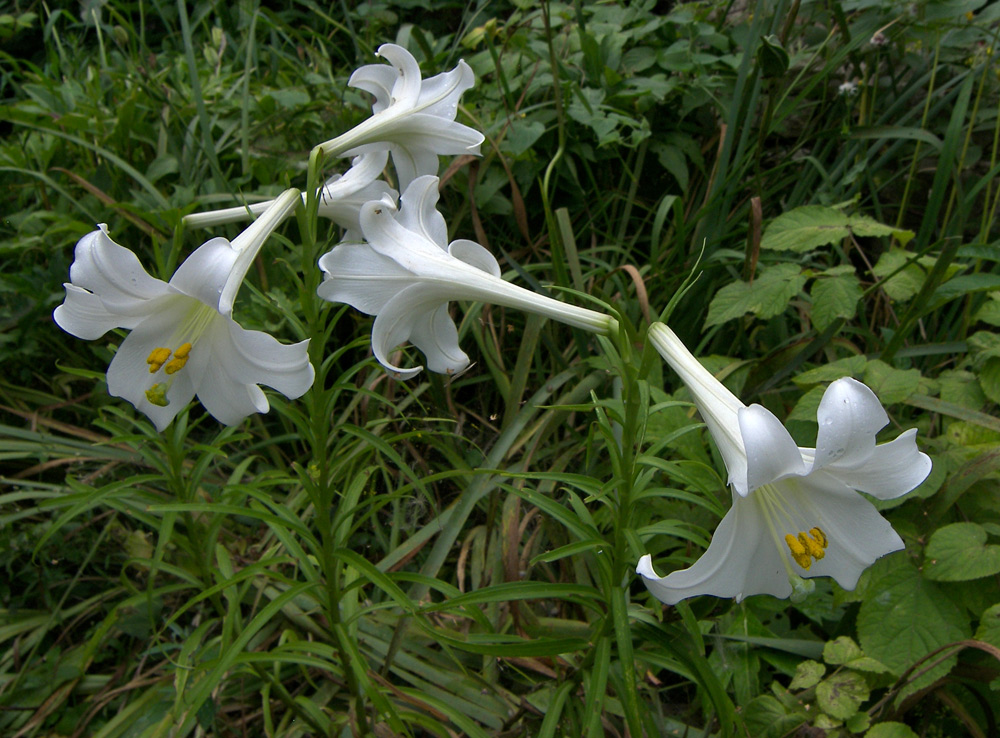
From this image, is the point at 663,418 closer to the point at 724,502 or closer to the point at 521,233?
the point at 724,502

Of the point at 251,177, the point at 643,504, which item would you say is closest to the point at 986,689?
the point at 643,504

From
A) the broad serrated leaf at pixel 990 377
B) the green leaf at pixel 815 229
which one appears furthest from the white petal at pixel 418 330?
the broad serrated leaf at pixel 990 377

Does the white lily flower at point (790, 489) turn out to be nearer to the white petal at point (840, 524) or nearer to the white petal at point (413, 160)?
the white petal at point (840, 524)

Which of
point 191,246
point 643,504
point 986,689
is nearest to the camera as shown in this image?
point 986,689

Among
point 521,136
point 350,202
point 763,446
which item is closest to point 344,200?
point 350,202

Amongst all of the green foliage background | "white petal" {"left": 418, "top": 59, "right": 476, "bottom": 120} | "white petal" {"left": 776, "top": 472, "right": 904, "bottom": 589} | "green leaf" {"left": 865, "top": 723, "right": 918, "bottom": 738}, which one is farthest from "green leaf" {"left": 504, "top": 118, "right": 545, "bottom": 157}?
"green leaf" {"left": 865, "top": 723, "right": 918, "bottom": 738}

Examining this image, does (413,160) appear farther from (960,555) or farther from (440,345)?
(960,555)
